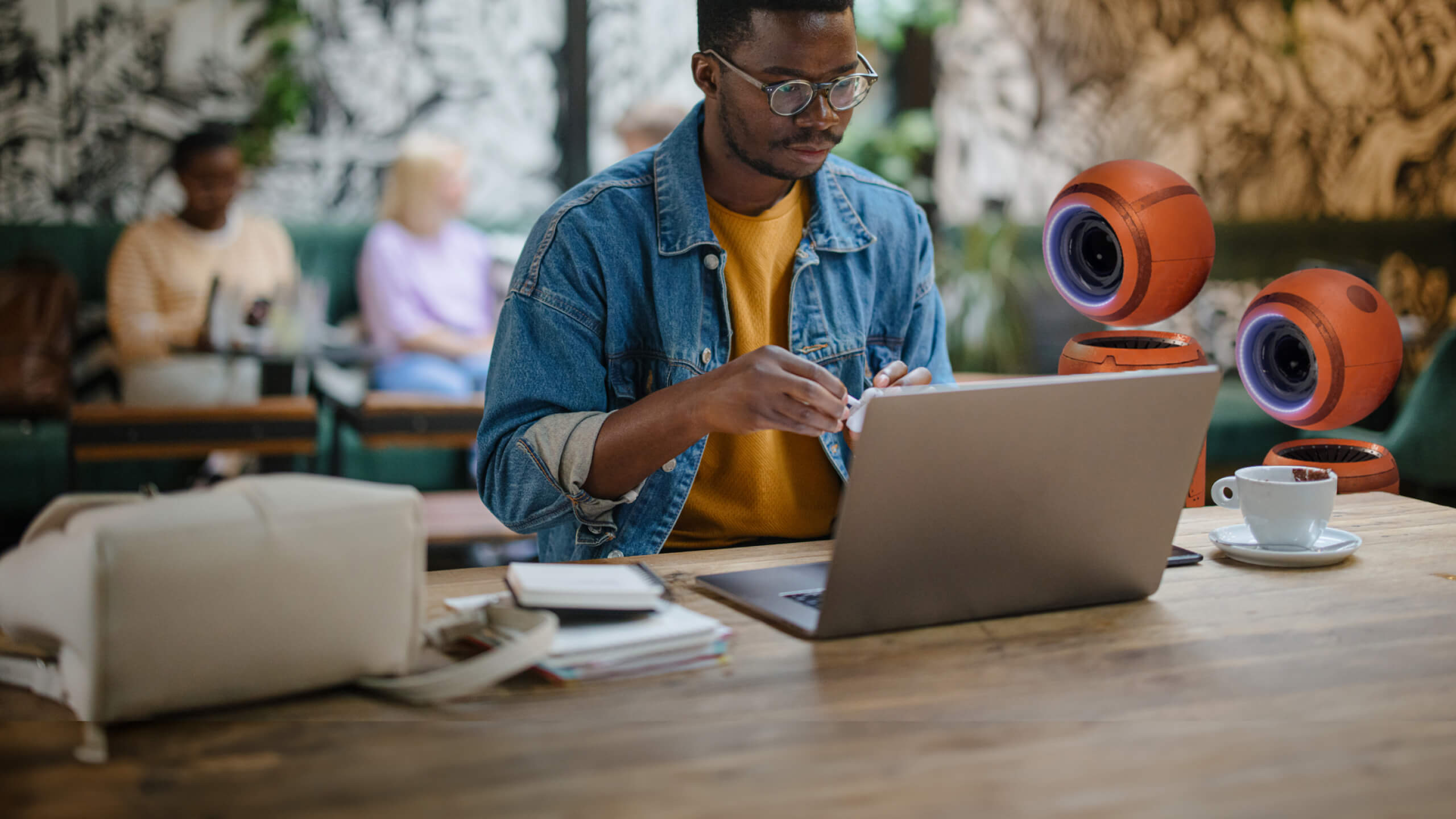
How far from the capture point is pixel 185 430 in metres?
3.13

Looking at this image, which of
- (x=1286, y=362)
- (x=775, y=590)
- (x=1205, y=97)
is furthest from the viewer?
(x=1205, y=97)

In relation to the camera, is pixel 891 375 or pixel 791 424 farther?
pixel 891 375

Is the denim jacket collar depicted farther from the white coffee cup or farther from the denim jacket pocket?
the white coffee cup

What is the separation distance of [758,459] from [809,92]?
→ 1.50 ft

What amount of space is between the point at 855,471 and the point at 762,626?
20 cm

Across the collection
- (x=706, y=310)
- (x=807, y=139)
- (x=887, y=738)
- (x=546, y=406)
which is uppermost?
(x=807, y=139)

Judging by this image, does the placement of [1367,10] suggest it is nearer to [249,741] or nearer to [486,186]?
[486,186]

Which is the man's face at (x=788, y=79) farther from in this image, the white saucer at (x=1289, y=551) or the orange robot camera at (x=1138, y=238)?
the white saucer at (x=1289, y=551)

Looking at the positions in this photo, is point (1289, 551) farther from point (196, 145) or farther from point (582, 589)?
point (196, 145)

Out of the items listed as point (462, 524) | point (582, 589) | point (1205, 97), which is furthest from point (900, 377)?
point (1205, 97)

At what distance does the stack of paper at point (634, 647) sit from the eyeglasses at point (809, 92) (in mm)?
720

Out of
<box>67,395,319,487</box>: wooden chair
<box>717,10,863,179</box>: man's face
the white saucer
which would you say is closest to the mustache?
<box>717,10,863,179</box>: man's face

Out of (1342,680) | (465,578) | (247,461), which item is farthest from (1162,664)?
(247,461)

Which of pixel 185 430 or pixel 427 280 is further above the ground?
pixel 427 280
